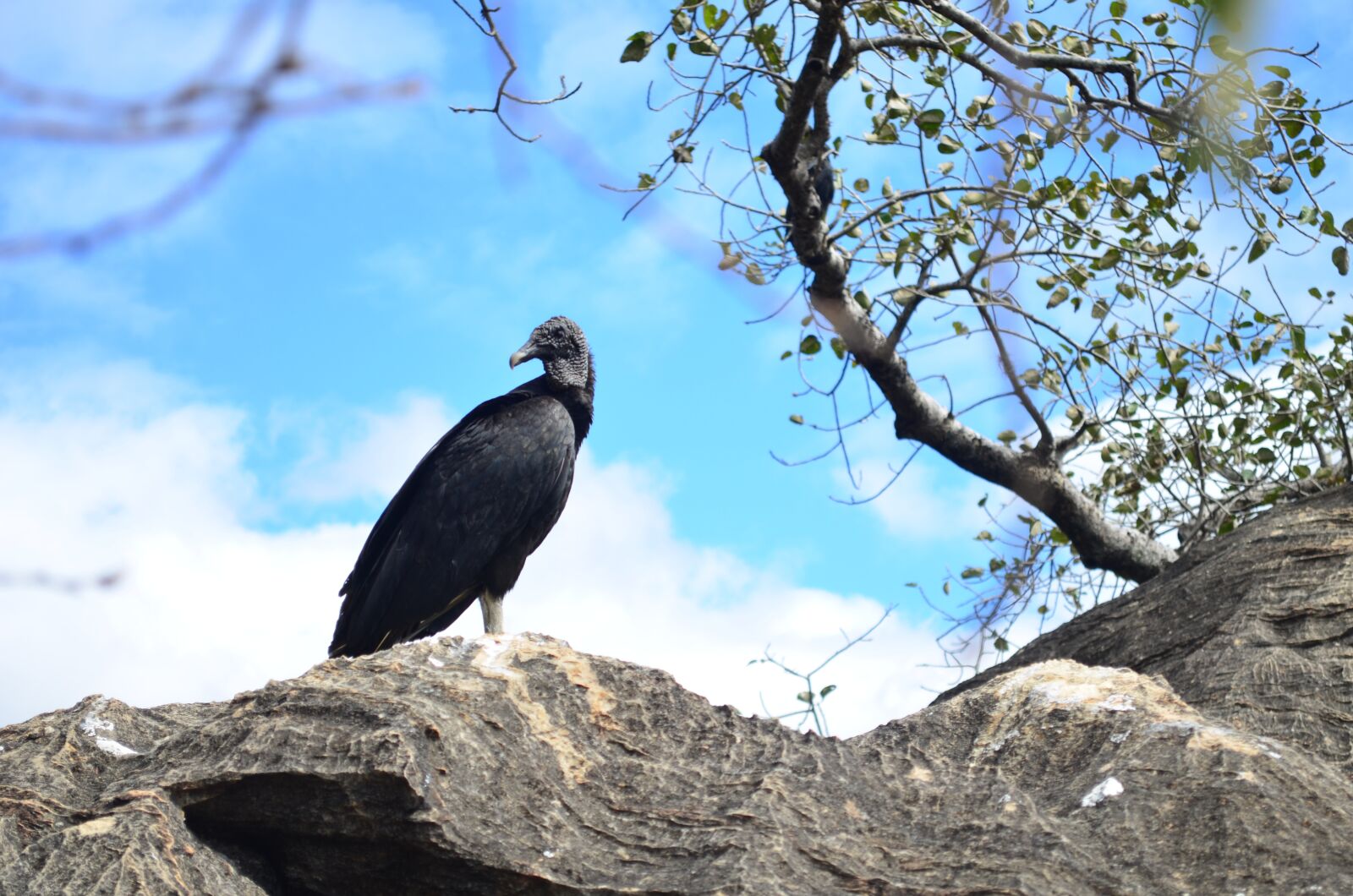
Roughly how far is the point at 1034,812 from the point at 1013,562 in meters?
4.17

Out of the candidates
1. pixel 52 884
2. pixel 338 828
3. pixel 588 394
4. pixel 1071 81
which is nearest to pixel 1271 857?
pixel 338 828

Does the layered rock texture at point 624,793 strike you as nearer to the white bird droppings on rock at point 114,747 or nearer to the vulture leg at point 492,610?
the white bird droppings on rock at point 114,747

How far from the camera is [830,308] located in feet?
18.5

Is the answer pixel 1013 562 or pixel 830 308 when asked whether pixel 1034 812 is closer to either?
pixel 830 308

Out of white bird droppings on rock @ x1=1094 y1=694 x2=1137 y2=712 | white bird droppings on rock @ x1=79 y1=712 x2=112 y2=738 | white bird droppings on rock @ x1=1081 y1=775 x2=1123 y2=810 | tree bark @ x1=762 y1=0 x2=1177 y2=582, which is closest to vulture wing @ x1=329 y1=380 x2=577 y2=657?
tree bark @ x1=762 y1=0 x2=1177 y2=582

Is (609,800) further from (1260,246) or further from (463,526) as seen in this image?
(1260,246)

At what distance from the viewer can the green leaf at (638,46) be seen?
489cm

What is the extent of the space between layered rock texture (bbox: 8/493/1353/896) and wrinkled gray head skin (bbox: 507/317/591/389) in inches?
111

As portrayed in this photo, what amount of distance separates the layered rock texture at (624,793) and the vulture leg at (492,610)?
76.1 inches

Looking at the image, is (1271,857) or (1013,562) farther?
(1013,562)

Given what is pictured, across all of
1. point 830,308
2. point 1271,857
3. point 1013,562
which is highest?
point 830,308

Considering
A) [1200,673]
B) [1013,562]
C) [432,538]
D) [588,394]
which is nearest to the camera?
[1200,673]

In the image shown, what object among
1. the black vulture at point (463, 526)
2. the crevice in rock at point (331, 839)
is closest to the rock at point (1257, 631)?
the black vulture at point (463, 526)

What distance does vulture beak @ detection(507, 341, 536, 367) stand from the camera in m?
6.07
